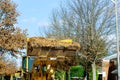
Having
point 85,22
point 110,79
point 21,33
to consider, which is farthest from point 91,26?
point 110,79

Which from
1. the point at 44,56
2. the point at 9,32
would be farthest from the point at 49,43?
the point at 9,32

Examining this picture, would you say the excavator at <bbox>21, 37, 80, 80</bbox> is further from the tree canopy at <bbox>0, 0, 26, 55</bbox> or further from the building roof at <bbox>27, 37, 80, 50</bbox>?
the tree canopy at <bbox>0, 0, 26, 55</bbox>

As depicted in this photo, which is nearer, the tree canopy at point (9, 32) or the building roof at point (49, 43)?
the building roof at point (49, 43)

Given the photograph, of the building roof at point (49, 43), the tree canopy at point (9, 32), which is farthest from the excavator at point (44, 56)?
the tree canopy at point (9, 32)

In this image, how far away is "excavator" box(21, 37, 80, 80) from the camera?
64.1ft

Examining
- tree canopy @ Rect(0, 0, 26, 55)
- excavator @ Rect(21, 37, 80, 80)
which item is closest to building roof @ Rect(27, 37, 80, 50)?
excavator @ Rect(21, 37, 80, 80)

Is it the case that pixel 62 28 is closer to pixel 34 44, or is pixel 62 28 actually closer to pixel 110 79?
pixel 110 79

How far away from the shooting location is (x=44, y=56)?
1983 centimetres

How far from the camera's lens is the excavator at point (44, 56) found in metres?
19.5

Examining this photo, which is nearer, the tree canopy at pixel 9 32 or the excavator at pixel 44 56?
the excavator at pixel 44 56

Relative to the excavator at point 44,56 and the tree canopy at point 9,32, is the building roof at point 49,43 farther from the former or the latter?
the tree canopy at point 9,32

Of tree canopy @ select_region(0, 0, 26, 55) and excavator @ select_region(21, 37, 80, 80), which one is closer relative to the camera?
excavator @ select_region(21, 37, 80, 80)

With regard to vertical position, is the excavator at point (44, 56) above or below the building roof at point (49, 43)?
below

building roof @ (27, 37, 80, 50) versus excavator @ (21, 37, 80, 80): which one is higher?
building roof @ (27, 37, 80, 50)
